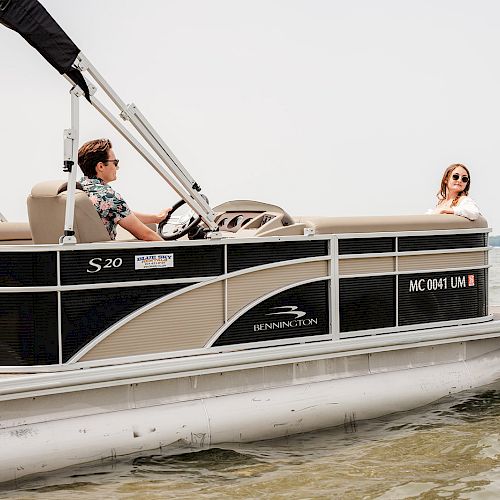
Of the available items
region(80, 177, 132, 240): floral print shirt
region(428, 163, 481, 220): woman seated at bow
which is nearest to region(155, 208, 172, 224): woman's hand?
region(80, 177, 132, 240): floral print shirt

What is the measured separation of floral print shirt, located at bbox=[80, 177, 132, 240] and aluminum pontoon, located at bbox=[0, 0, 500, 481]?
17 centimetres

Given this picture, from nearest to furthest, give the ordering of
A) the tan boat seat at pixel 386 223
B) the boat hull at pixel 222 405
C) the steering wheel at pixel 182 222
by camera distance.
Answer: the boat hull at pixel 222 405 < the steering wheel at pixel 182 222 < the tan boat seat at pixel 386 223

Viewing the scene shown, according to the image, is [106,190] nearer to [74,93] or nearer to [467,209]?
[74,93]

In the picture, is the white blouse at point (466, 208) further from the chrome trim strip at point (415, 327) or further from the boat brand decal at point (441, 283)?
the chrome trim strip at point (415, 327)

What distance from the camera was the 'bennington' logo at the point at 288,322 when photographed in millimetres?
5660

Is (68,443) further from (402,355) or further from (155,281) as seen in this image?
(402,355)

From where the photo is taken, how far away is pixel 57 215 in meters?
5.08

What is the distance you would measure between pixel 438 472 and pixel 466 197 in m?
2.37

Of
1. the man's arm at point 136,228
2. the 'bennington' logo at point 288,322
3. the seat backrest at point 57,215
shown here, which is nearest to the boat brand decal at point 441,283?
the 'bennington' logo at point 288,322

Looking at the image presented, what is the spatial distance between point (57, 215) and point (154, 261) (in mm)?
609

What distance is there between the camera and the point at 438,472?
17.0 feet

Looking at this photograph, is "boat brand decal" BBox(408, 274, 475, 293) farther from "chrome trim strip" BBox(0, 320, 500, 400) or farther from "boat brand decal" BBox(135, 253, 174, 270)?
"boat brand decal" BBox(135, 253, 174, 270)

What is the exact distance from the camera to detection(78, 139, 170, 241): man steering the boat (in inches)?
208

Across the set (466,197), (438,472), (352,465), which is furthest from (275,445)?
(466,197)
